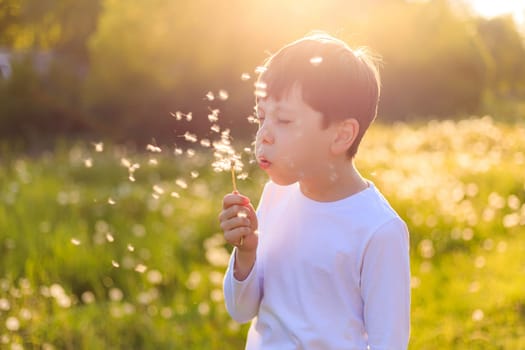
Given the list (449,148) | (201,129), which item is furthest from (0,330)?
(201,129)

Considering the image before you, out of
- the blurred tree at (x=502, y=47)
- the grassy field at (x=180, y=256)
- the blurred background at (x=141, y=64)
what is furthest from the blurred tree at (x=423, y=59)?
the blurred tree at (x=502, y=47)

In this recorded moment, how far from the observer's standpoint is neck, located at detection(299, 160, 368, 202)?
1806 millimetres

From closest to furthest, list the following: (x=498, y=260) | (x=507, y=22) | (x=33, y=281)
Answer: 1. (x=33, y=281)
2. (x=498, y=260)
3. (x=507, y=22)

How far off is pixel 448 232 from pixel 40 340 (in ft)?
12.9

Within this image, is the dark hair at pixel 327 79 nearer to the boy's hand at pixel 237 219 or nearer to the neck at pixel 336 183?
the neck at pixel 336 183

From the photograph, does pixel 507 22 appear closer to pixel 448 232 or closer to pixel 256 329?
pixel 448 232

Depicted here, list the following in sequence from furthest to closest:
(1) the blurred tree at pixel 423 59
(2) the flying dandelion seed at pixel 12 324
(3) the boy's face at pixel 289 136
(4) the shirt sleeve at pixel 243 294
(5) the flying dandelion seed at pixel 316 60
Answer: (1) the blurred tree at pixel 423 59 → (2) the flying dandelion seed at pixel 12 324 → (4) the shirt sleeve at pixel 243 294 → (3) the boy's face at pixel 289 136 → (5) the flying dandelion seed at pixel 316 60

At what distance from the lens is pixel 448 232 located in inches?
247

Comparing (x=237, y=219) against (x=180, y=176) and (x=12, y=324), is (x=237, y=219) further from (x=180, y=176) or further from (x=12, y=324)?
(x=180, y=176)

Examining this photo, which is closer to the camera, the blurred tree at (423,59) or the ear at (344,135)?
the ear at (344,135)

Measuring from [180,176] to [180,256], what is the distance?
12.8 ft

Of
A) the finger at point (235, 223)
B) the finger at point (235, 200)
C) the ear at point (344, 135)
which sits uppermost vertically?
the ear at point (344, 135)

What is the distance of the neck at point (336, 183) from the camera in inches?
71.1

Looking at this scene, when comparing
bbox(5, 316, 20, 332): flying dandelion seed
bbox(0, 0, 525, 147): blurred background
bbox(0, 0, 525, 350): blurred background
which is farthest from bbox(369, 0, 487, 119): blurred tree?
bbox(5, 316, 20, 332): flying dandelion seed
